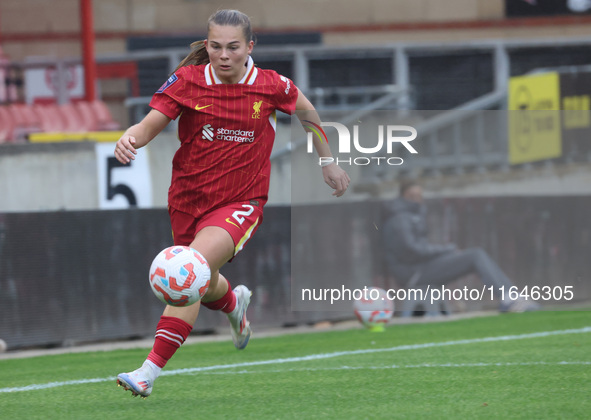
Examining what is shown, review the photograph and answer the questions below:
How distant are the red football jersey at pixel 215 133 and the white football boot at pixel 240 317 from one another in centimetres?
107

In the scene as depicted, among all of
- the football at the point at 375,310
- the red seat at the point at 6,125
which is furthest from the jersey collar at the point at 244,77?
the red seat at the point at 6,125

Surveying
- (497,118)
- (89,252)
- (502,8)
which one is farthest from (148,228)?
(502,8)

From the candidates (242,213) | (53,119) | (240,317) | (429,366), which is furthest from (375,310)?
(53,119)

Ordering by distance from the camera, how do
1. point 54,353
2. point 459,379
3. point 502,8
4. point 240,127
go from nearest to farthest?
point 240,127, point 459,379, point 54,353, point 502,8

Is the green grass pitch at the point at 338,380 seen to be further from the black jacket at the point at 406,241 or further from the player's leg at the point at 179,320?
the black jacket at the point at 406,241

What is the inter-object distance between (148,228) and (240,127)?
5.17 metres

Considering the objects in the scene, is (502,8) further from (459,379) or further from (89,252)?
(459,379)

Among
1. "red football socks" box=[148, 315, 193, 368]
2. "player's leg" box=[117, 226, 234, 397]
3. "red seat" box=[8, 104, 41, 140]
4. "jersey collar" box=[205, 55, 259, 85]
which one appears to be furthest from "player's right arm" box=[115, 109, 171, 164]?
"red seat" box=[8, 104, 41, 140]

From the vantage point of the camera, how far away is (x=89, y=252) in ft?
33.4

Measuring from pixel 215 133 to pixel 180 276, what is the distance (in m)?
0.86

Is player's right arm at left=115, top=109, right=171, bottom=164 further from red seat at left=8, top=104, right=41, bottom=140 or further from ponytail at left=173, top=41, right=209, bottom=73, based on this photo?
red seat at left=8, top=104, right=41, bottom=140

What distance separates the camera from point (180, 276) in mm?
5113

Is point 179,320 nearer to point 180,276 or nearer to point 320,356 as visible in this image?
point 180,276

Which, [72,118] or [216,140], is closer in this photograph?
[216,140]
